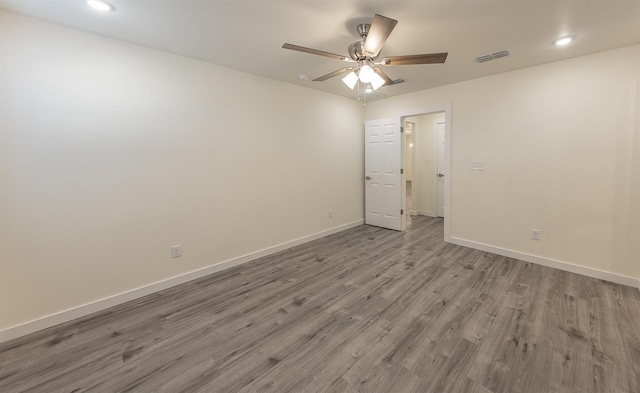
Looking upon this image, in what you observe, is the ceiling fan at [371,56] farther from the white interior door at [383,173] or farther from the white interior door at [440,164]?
the white interior door at [440,164]

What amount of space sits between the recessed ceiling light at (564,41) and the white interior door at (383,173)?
2354 millimetres

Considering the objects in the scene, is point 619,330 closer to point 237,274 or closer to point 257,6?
point 237,274

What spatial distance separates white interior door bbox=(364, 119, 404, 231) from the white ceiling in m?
1.88

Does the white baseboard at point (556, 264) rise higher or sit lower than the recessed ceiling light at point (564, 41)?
lower

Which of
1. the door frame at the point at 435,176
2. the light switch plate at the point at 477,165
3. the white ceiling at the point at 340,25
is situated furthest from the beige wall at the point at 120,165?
the door frame at the point at 435,176

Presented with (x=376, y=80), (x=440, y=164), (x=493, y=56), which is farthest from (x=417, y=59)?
(x=440, y=164)

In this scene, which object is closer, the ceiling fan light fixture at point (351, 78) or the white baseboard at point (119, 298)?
the white baseboard at point (119, 298)

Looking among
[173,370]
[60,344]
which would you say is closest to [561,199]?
[173,370]

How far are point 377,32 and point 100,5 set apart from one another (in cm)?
212

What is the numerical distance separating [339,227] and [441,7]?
373 cm

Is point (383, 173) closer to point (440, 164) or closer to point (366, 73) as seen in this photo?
point (440, 164)

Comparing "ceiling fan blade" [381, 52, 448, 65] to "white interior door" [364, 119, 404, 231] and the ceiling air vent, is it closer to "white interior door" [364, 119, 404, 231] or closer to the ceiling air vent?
the ceiling air vent

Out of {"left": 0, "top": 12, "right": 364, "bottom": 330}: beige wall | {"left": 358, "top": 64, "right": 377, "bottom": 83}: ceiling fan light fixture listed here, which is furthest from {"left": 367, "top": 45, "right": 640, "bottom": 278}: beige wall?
{"left": 0, "top": 12, "right": 364, "bottom": 330}: beige wall

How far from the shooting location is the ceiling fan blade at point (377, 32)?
5.70 ft
